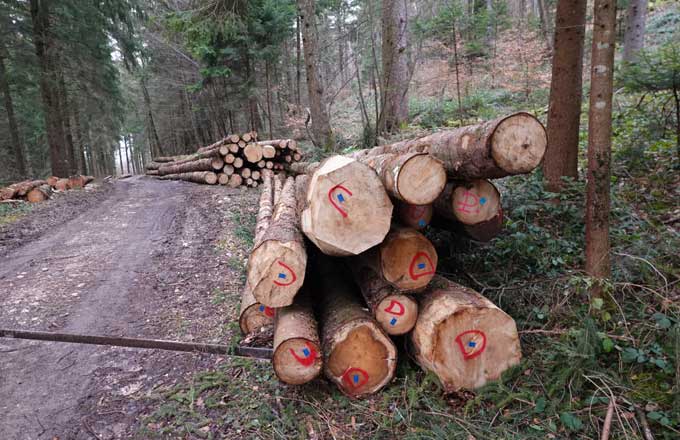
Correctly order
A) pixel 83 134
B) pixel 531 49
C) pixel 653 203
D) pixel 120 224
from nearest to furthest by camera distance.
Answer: pixel 653 203
pixel 120 224
pixel 531 49
pixel 83 134

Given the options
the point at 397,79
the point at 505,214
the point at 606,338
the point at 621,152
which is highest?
the point at 397,79

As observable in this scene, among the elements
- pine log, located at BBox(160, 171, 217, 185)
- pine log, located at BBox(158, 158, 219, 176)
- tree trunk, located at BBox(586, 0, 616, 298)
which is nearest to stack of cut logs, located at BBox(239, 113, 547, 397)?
tree trunk, located at BBox(586, 0, 616, 298)

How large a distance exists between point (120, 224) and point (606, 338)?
8.29m

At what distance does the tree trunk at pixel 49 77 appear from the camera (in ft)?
40.4

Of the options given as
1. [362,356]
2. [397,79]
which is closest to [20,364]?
[362,356]

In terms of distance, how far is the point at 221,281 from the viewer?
5035 mm

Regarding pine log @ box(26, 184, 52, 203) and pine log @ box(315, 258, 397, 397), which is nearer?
pine log @ box(315, 258, 397, 397)

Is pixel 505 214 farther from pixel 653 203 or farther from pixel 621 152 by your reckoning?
pixel 621 152

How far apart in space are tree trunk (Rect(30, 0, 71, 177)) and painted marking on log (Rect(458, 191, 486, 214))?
1465 cm

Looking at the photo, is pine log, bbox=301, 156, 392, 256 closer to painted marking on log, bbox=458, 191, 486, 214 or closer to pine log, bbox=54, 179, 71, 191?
painted marking on log, bbox=458, 191, 486, 214

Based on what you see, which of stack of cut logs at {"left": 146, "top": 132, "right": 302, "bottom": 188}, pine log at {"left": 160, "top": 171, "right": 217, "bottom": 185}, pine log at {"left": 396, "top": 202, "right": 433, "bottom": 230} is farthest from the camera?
pine log at {"left": 160, "top": 171, "right": 217, "bottom": 185}

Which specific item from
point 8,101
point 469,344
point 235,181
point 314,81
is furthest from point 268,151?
point 8,101

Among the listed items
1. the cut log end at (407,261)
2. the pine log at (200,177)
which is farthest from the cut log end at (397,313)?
the pine log at (200,177)

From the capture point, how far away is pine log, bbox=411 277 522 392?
2748 mm
